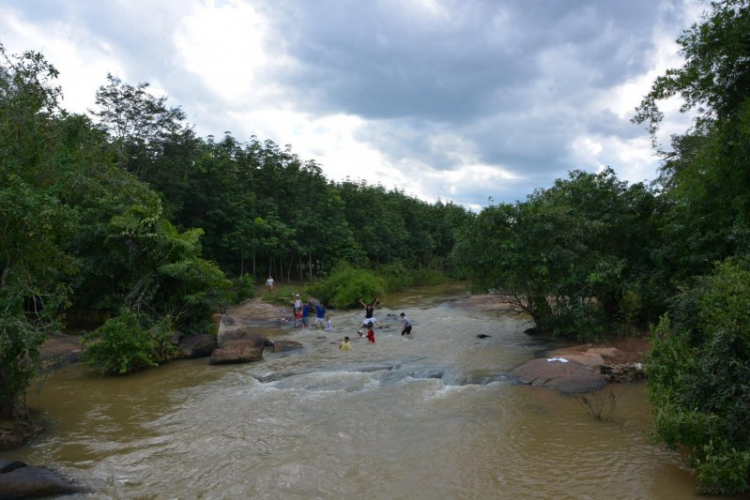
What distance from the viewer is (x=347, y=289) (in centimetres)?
3412

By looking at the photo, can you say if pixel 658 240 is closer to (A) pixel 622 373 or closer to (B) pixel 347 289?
(A) pixel 622 373

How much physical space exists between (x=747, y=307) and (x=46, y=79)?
612 inches

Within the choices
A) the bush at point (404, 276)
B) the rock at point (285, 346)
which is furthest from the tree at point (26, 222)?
the bush at point (404, 276)

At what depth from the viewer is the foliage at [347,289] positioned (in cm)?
3394

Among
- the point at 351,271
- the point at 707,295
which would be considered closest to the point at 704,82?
the point at 707,295

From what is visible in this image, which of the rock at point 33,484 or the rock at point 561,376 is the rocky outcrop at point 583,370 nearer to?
the rock at point 561,376

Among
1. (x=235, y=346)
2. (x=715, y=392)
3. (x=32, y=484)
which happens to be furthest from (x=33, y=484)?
(x=715, y=392)

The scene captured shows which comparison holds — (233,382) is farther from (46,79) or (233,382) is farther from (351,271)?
(351,271)

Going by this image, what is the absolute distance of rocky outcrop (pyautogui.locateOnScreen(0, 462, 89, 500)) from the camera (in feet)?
25.3

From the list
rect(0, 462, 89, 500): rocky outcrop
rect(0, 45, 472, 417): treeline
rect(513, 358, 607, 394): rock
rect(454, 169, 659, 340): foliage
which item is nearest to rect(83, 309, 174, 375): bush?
rect(0, 45, 472, 417): treeline

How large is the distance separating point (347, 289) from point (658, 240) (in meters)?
19.8

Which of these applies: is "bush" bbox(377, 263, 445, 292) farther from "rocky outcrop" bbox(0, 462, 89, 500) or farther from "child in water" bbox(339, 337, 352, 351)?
"rocky outcrop" bbox(0, 462, 89, 500)

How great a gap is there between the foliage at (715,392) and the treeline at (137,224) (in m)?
11.6

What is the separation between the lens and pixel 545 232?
1886 cm
